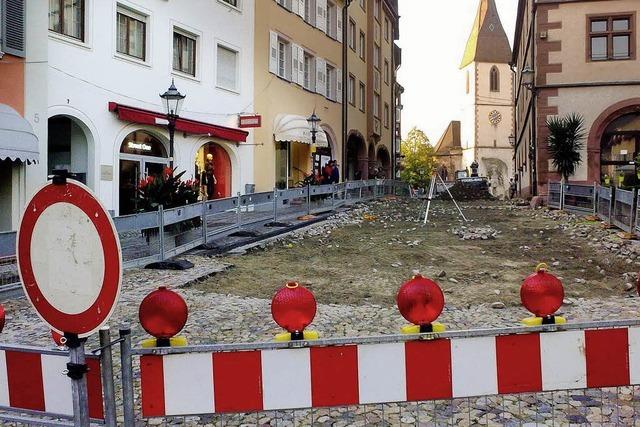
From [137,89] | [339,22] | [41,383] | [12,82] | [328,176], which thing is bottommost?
[41,383]

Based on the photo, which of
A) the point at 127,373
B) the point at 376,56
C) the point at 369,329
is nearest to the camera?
the point at 127,373

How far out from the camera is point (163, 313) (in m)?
2.41

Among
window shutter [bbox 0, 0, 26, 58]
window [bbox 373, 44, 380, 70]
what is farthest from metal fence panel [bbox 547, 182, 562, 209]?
window [bbox 373, 44, 380, 70]

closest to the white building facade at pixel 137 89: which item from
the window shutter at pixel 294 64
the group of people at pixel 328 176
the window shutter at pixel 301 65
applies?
the group of people at pixel 328 176

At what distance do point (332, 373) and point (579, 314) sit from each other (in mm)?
4280

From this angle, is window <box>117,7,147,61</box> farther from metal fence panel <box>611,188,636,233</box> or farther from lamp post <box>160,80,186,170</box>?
metal fence panel <box>611,188,636,233</box>

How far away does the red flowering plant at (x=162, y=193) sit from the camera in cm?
1034

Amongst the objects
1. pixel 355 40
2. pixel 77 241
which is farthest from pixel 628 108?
pixel 77 241

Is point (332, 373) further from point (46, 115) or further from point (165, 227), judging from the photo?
point (46, 115)

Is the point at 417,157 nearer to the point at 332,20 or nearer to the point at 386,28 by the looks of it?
the point at 386,28

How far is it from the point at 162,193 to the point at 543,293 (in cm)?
869

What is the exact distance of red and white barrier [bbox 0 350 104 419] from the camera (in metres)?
2.41

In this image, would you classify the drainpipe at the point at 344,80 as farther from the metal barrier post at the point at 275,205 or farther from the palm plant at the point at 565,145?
the metal barrier post at the point at 275,205

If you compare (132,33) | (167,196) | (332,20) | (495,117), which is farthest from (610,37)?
(495,117)
